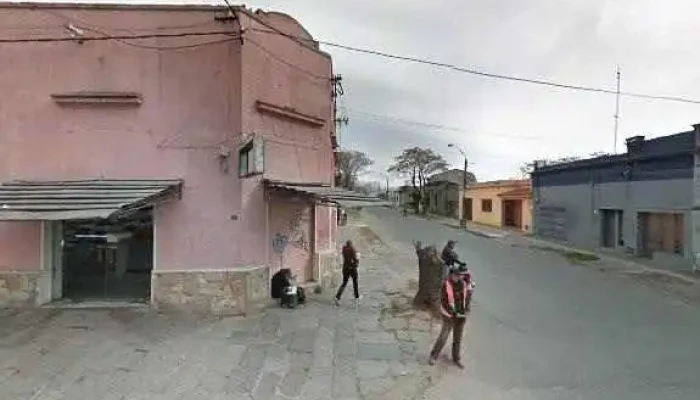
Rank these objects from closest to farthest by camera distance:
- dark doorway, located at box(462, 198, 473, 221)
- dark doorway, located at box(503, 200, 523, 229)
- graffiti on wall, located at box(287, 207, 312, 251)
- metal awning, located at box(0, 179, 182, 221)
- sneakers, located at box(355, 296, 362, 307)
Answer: metal awning, located at box(0, 179, 182, 221) → sneakers, located at box(355, 296, 362, 307) → graffiti on wall, located at box(287, 207, 312, 251) → dark doorway, located at box(503, 200, 523, 229) → dark doorway, located at box(462, 198, 473, 221)

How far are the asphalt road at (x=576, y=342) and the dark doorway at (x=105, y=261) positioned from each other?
733 cm

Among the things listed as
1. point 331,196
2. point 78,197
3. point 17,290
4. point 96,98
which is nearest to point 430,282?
point 331,196

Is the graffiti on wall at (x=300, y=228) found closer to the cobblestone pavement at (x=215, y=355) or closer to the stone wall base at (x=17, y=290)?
the cobblestone pavement at (x=215, y=355)

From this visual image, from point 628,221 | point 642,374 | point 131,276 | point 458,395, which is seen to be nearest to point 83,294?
point 131,276

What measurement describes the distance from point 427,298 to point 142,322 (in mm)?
6112

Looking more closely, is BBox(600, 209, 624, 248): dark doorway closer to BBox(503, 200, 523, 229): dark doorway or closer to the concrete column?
the concrete column

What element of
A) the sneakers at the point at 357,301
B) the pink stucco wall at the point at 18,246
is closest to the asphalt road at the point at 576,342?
the sneakers at the point at 357,301

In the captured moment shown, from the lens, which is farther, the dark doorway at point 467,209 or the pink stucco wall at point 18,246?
the dark doorway at point 467,209

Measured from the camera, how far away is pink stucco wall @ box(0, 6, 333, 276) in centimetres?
1123

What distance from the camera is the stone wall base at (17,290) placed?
1123cm

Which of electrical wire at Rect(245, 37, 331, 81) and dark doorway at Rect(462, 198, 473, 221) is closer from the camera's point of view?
electrical wire at Rect(245, 37, 331, 81)

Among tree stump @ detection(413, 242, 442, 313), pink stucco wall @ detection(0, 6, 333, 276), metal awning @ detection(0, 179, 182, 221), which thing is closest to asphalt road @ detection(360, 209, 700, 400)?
tree stump @ detection(413, 242, 442, 313)

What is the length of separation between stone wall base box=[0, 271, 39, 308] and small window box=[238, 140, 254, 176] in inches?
197

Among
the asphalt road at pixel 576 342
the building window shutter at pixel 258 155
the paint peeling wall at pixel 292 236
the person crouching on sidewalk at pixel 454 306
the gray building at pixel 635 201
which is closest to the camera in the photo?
the asphalt road at pixel 576 342
